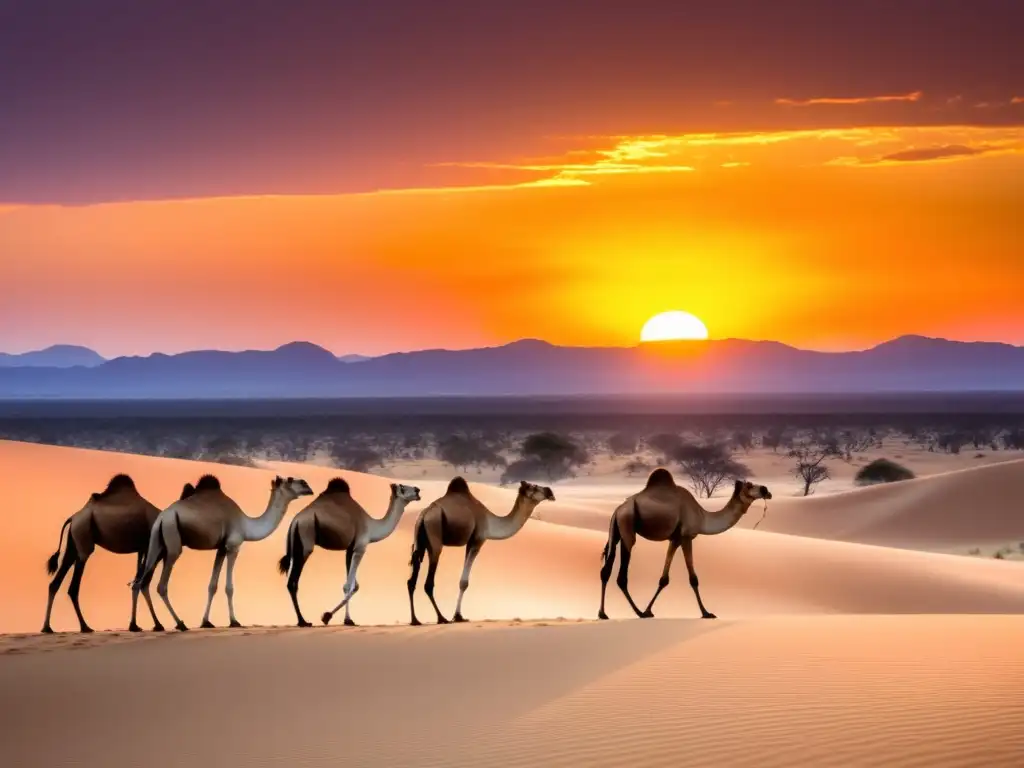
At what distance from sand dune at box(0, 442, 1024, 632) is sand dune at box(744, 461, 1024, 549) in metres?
11.2

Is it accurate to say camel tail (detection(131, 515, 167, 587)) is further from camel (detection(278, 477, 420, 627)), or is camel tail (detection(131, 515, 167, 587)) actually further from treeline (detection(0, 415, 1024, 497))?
treeline (detection(0, 415, 1024, 497))

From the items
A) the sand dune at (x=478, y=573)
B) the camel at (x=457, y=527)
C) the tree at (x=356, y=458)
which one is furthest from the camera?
the tree at (x=356, y=458)

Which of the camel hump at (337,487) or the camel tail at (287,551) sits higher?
the camel hump at (337,487)

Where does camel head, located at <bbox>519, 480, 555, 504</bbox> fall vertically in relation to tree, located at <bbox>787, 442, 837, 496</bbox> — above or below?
above

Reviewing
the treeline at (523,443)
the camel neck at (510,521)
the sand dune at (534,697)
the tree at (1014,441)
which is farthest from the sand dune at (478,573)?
the tree at (1014,441)

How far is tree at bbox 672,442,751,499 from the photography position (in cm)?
6756

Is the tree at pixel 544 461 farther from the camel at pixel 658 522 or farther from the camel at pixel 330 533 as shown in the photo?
the camel at pixel 330 533

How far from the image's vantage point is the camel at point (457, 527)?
16.4 metres

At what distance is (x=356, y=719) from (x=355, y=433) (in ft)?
353

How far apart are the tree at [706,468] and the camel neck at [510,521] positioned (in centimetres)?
4616

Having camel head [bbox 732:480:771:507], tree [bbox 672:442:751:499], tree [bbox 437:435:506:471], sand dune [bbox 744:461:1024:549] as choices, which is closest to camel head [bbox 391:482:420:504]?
camel head [bbox 732:480:771:507]

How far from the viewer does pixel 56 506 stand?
965 inches

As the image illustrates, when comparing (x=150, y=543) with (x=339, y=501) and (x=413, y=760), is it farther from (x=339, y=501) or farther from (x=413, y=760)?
(x=413, y=760)

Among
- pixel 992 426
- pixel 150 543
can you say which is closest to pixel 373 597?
pixel 150 543
